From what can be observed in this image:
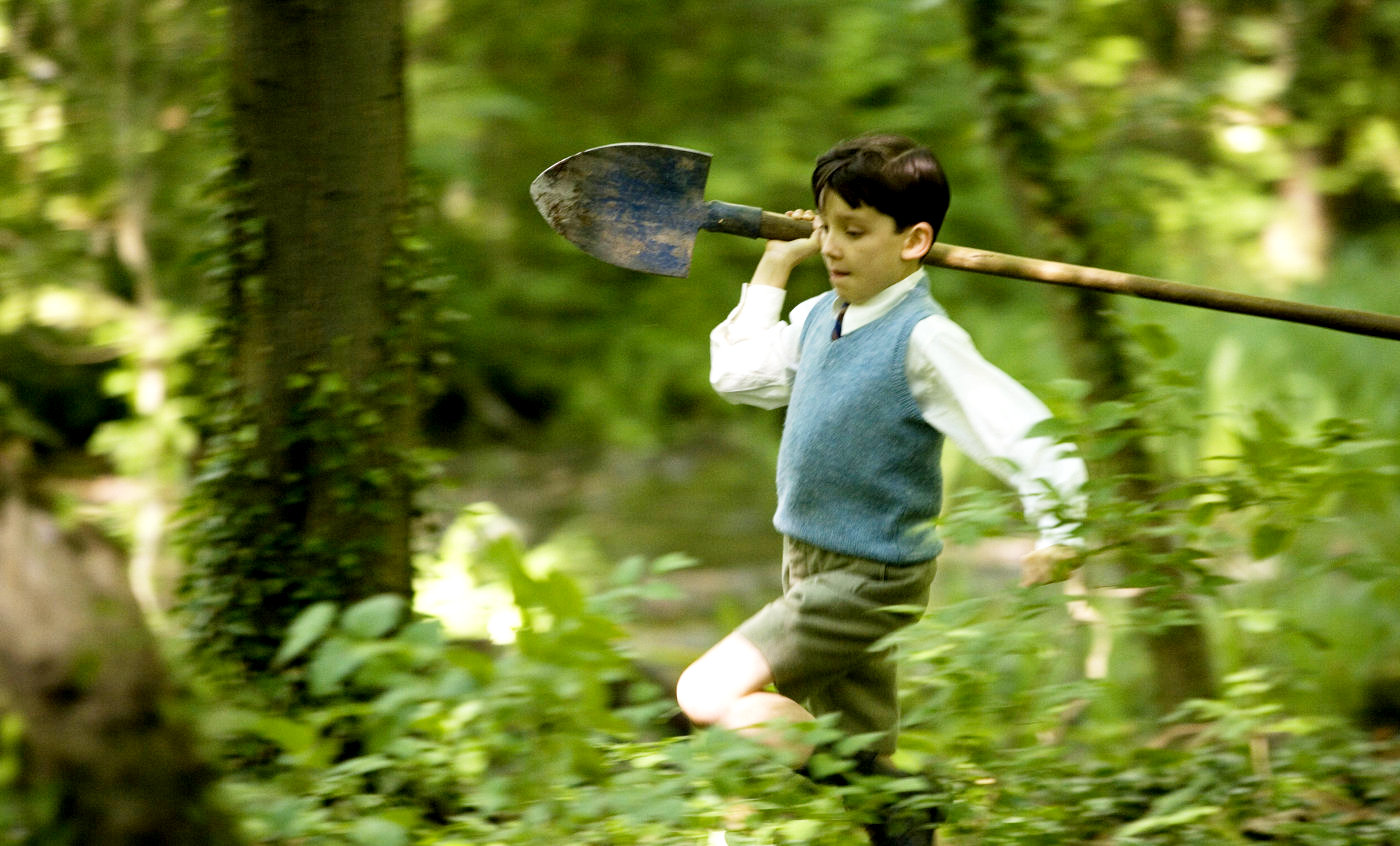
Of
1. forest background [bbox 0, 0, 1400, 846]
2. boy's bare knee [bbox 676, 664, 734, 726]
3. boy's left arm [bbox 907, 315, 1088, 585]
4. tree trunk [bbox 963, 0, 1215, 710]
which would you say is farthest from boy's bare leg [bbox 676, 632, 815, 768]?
tree trunk [bbox 963, 0, 1215, 710]

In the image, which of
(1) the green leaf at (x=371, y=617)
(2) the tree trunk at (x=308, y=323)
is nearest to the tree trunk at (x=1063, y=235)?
(2) the tree trunk at (x=308, y=323)

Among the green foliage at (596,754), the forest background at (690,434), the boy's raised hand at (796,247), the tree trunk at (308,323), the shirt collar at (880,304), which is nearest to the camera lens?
the green foliage at (596,754)

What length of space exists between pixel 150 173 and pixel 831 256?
4025 millimetres

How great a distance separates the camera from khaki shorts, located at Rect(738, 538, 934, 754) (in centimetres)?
244

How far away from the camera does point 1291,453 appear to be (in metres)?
2.40

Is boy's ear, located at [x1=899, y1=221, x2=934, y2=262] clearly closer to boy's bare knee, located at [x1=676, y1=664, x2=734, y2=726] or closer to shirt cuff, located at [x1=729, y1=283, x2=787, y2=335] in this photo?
shirt cuff, located at [x1=729, y1=283, x2=787, y2=335]

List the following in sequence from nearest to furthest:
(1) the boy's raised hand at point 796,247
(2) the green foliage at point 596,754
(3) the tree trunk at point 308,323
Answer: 1. (2) the green foliage at point 596,754
2. (1) the boy's raised hand at point 796,247
3. (3) the tree trunk at point 308,323

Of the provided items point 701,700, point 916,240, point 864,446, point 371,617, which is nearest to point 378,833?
point 371,617

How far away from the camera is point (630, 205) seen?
2.74m

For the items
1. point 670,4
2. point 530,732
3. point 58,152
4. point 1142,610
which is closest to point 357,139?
point 530,732

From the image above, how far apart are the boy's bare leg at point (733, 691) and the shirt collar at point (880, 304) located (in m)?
0.66

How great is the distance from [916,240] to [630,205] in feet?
2.10

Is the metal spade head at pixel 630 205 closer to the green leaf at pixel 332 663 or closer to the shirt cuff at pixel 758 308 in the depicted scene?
the shirt cuff at pixel 758 308

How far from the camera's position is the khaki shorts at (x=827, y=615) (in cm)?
244
